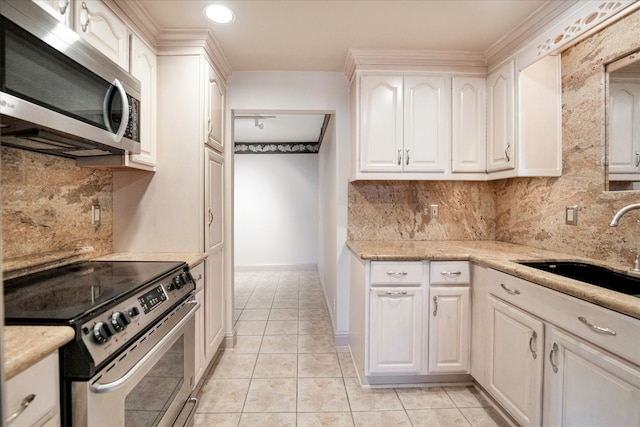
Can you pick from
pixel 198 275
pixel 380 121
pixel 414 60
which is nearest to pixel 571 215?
pixel 380 121

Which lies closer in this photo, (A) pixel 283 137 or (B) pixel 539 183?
(B) pixel 539 183

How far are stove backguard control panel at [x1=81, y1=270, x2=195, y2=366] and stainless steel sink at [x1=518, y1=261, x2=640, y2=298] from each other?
1927mm

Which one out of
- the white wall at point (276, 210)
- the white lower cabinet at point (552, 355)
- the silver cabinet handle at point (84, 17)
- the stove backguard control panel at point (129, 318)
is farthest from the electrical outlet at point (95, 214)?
the white wall at point (276, 210)

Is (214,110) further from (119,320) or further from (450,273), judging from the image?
(450,273)

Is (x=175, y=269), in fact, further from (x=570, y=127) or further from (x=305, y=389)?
(x=570, y=127)

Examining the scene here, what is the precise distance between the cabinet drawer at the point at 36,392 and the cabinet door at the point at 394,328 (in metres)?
1.59

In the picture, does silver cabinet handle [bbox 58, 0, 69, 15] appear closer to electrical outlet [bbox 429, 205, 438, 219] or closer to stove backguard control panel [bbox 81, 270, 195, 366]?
stove backguard control panel [bbox 81, 270, 195, 366]

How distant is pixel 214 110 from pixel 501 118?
2120mm

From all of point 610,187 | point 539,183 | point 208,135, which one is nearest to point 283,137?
point 208,135

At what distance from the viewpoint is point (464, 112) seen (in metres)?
2.40

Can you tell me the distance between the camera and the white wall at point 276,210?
565 cm

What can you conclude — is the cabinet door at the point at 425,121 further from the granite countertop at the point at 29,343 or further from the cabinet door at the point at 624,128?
the granite countertop at the point at 29,343

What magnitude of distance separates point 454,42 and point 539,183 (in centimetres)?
120

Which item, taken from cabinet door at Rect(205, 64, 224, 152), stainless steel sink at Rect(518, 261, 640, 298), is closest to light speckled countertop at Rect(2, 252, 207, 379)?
cabinet door at Rect(205, 64, 224, 152)
